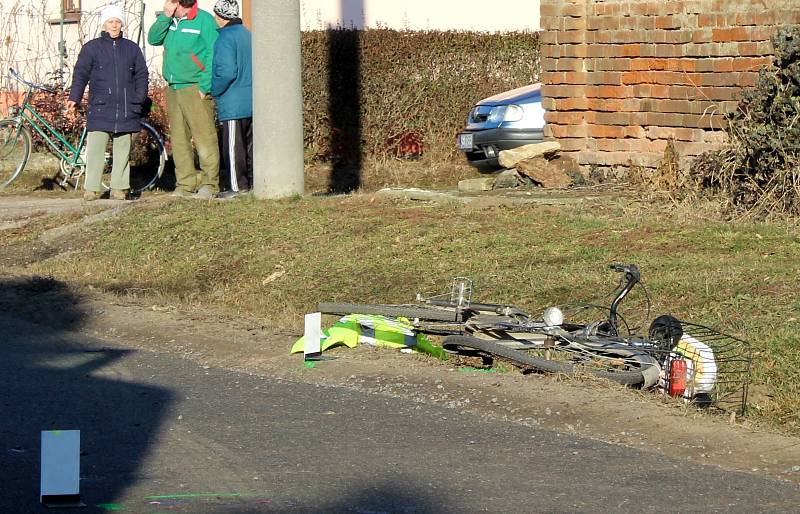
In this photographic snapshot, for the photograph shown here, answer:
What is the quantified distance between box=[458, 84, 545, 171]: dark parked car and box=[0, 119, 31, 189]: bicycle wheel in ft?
16.7

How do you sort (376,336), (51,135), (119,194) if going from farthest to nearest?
1. (51,135)
2. (119,194)
3. (376,336)

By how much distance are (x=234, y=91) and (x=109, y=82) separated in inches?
50.4

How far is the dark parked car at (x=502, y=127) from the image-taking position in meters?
15.0

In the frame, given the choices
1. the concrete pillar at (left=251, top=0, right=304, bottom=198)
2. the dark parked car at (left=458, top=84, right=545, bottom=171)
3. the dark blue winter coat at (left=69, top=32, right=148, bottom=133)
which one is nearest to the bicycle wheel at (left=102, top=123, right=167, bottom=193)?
the dark blue winter coat at (left=69, top=32, right=148, bottom=133)

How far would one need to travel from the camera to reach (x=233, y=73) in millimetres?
13156

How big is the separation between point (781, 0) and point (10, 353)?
24.7ft

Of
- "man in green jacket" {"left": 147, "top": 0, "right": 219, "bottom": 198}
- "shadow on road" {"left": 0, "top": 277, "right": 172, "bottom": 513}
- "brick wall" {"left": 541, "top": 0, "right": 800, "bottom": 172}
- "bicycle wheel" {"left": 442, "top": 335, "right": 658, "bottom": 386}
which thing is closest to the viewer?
"shadow on road" {"left": 0, "top": 277, "right": 172, "bottom": 513}

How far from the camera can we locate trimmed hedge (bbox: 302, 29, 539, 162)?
57.8 ft

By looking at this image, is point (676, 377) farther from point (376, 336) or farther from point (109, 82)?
point (109, 82)

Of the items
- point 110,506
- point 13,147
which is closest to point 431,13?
point 13,147

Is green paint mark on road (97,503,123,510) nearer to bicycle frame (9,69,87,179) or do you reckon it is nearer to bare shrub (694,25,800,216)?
bare shrub (694,25,800,216)

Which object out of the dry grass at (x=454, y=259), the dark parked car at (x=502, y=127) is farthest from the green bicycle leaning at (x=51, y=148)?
the dark parked car at (x=502, y=127)

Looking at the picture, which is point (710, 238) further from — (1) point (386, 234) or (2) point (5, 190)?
(2) point (5, 190)

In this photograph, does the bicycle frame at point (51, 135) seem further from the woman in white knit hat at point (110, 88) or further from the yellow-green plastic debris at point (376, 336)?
the yellow-green plastic debris at point (376, 336)
